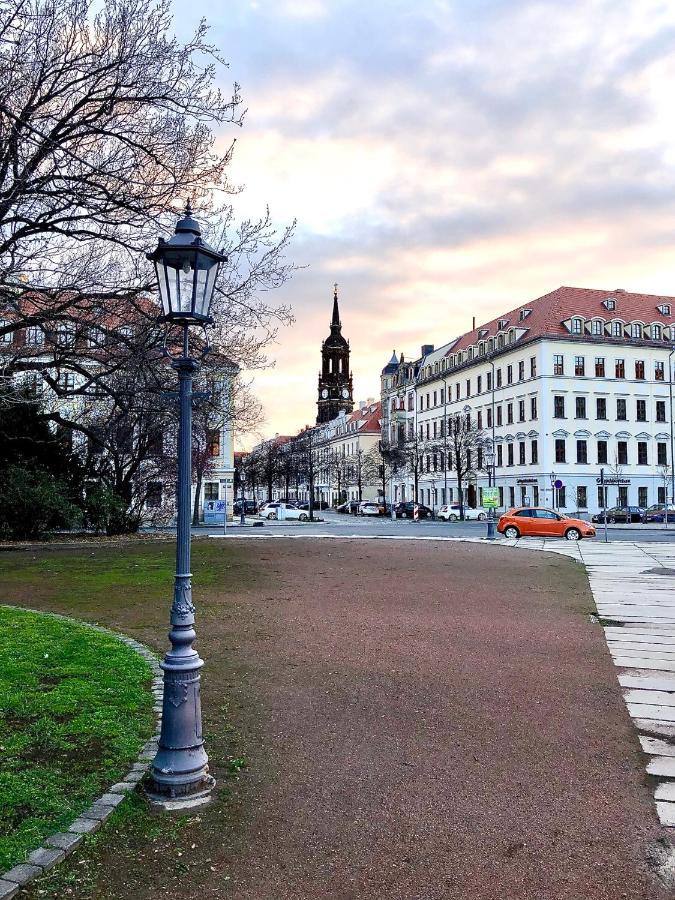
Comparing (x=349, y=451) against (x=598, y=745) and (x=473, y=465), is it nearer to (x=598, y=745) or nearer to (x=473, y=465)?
(x=473, y=465)

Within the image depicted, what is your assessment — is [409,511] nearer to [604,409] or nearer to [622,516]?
[604,409]

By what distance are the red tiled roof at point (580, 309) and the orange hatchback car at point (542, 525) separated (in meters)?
35.6

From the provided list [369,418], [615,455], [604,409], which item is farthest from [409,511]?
[369,418]

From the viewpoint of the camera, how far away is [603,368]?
70.2 meters

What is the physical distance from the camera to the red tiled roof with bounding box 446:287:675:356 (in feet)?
228

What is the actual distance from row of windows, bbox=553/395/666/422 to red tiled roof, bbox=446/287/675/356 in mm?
6271

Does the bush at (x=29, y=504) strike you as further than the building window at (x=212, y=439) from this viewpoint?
No

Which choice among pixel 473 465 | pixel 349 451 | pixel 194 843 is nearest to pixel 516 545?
pixel 194 843

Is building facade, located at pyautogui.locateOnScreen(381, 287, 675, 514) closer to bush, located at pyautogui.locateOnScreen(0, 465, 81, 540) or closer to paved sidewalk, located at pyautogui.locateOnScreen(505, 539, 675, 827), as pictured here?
paved sidewalk, located at pyautogui.locateOnScreen(505, 539, 675, 827)

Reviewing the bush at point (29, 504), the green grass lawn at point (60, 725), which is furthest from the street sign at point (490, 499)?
the green grass lawn at point (60, 725)

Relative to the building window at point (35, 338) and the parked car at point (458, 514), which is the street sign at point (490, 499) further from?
the parked car at point (458, 514)

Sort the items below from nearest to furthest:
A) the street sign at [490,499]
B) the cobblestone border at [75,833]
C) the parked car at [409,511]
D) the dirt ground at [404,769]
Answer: the cobblestone border at [75,833]
the dirt ground at [404,769]
the street sign at [490,499]
the parked car at [409,511]

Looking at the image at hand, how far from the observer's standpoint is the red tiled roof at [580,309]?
228 ft

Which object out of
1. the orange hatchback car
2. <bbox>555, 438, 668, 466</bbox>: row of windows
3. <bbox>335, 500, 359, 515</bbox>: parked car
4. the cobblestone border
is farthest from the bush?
<bbox>335, 500, 359, 515</bbox>: parked car
